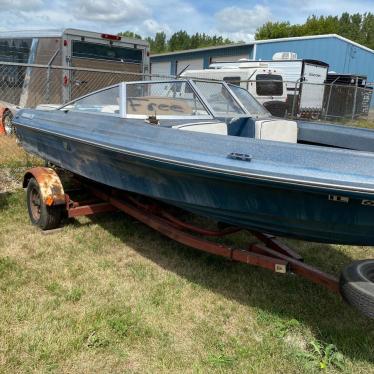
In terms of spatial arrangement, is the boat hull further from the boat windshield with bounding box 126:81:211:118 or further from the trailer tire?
the trailer tire

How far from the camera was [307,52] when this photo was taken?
24828mm

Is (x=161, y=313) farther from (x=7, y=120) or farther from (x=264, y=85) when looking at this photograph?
(x=264, y=85)

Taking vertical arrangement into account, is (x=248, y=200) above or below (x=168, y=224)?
above

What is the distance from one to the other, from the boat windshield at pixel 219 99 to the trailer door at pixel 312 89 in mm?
10684

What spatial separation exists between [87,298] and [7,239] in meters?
1.41

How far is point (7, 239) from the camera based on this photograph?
13.8 ft

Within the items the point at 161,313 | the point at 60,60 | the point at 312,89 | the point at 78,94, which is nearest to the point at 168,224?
the point at 161,313

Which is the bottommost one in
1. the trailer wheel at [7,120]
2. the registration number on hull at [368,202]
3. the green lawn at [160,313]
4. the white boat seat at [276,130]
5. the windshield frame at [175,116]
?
the green lawn at [160,313]

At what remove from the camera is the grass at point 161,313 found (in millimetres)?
2611

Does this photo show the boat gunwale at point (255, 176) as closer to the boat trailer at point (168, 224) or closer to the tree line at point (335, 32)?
the boat trailer at point (168, 224)

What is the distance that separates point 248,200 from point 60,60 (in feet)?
22.7

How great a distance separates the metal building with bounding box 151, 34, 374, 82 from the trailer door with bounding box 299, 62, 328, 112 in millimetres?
8406

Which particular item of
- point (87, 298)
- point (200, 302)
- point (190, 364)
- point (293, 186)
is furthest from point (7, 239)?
point (293, 186)

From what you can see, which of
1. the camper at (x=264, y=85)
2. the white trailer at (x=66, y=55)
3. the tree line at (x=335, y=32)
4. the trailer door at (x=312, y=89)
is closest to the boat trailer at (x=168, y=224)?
the white trailer at (x=66, y=55)
